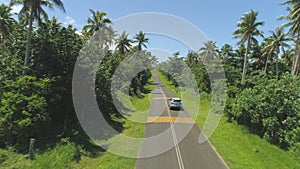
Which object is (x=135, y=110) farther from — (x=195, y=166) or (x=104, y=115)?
(x=195, y=166)

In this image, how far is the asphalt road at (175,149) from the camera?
36.3 feet

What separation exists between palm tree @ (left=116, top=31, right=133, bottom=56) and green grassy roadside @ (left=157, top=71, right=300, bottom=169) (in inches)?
1085

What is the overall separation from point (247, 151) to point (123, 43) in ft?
105

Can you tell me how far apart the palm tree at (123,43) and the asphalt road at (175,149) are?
24.1 metres

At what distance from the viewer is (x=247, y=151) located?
43.9 feet

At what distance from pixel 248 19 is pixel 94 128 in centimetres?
2792

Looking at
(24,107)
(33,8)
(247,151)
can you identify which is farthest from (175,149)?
(33,8)

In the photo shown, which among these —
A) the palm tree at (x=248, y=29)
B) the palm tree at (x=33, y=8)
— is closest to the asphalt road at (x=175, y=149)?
the palm tree at (x=33, y=8)

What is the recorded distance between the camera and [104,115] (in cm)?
1958

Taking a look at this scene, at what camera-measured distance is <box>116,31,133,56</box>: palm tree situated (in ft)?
130

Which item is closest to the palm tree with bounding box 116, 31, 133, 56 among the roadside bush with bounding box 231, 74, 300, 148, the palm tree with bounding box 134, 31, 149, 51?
the palm tree with bounding box 134, 31, 149, 51

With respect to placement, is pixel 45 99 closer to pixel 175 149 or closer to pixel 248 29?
pixel 175 149

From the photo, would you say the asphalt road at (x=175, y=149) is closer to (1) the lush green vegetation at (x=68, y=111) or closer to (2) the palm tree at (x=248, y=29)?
(1) the lush green vegetation at (x=68, y=111)

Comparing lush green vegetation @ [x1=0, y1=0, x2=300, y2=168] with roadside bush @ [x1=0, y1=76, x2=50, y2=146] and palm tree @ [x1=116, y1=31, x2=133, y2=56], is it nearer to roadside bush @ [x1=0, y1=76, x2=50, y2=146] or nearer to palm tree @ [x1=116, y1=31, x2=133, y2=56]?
roadside bush @ [x1=0, y1=76, x2=50, y2=146]
